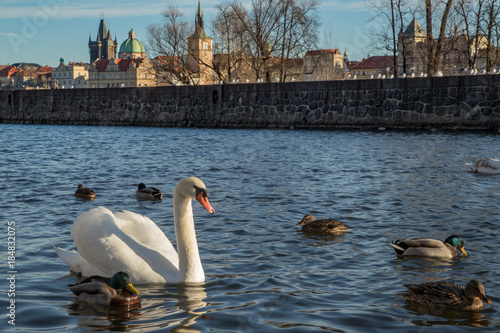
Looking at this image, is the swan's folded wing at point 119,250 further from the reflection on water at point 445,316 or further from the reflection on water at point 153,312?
the reflection on water at point 445,316

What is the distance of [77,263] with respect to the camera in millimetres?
5477

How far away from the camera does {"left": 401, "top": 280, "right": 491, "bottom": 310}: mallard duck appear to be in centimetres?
468

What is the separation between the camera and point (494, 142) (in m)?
18.7

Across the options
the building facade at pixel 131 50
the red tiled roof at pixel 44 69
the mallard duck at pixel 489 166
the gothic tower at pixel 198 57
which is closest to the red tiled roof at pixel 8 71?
the red tiled roof at pixel 44 69

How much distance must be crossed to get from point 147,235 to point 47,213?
136 inches

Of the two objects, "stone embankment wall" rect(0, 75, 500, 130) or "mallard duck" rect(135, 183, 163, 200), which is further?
"stone embankment wall" rect(0, 75, 500, 130)

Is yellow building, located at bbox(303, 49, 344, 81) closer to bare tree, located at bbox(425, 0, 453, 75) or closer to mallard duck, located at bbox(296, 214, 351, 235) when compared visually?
bare tree, located at bbox(425, 0, 453, 75)

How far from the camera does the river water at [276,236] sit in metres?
4.54

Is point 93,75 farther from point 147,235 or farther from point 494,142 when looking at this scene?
point 147,235

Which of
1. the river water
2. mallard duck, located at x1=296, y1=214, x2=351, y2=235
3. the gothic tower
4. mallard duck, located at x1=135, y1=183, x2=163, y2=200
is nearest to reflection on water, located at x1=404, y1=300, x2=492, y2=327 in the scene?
the river water

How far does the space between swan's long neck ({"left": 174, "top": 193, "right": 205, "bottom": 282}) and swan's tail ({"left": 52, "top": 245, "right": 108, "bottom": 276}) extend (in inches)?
24.9

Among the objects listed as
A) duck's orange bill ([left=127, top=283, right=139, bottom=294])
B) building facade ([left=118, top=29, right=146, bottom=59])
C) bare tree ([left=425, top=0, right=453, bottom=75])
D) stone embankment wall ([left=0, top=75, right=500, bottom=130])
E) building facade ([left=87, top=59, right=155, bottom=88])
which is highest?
building facade ([left=118, top=29, right=146, bottom=59])

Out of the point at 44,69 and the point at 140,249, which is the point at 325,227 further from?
the point at 44,69

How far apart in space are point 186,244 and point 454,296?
206cm
